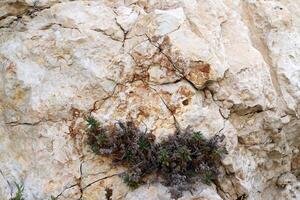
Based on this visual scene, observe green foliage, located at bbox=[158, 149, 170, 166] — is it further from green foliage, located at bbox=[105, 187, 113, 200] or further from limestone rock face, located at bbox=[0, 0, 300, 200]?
green foliage, located at bbox=[105, 187, 113, 200]

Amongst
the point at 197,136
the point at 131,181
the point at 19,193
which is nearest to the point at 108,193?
the point at 131,181

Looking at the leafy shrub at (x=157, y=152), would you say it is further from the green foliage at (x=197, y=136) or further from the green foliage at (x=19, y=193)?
the green foliage at (x=19, y=193)

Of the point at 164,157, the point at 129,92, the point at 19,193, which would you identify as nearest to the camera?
the point at 164,157

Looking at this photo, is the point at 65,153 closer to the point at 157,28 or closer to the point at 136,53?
the point at 136,53

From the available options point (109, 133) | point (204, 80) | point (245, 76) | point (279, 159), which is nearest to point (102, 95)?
point (109, 133)

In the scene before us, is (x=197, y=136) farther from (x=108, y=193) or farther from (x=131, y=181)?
(x=108, y=193)
